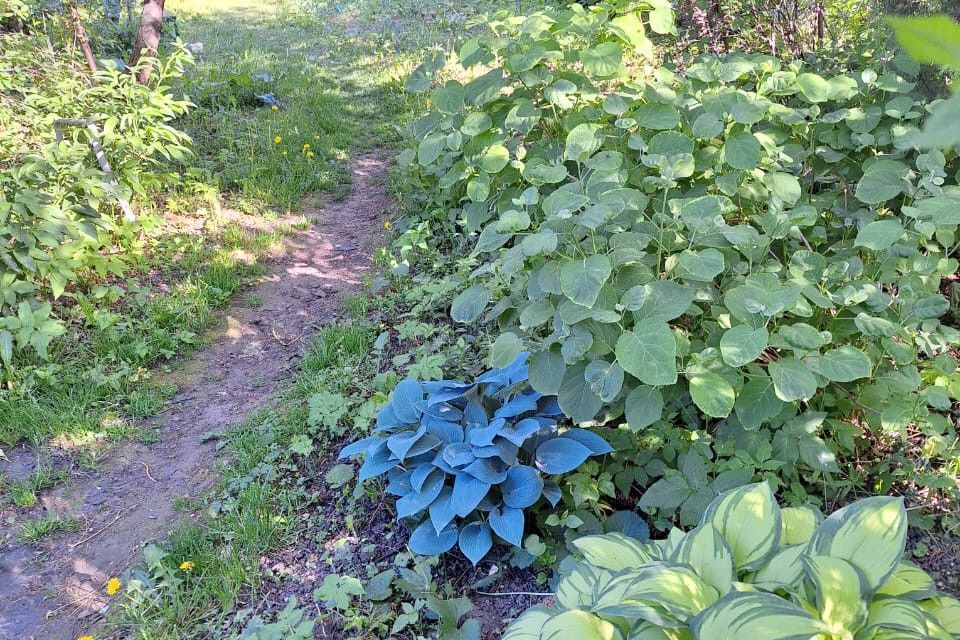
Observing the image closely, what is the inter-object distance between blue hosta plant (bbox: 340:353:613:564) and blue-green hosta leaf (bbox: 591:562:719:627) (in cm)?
83

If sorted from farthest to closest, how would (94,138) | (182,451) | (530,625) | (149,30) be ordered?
1. (149,30)
2. (94,138)
3. (182,451)
4. (530,625)

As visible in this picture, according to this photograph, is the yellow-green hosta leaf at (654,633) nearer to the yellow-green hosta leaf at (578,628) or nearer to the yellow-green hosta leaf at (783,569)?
the yellow-green hosta leaf at (578,628)

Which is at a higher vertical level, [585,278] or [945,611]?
[585,278]

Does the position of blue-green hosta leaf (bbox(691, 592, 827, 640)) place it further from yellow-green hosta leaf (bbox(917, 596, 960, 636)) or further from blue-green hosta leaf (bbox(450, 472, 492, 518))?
blue-green hosta leaf (bbox(450, 472, 492, 518))

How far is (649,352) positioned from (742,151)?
86 centimetres

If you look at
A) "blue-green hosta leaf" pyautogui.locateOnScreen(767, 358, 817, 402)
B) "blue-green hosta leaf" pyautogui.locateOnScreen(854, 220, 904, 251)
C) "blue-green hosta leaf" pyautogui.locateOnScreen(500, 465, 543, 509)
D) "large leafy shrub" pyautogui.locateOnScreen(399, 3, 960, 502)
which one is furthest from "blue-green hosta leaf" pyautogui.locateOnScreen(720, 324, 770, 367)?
"blue-green hosta leaf" pyautogui.locateOnScreen(500, 465, 543, 509)

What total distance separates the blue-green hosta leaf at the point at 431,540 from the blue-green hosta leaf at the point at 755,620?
3.78 feet

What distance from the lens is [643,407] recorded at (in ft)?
6.40

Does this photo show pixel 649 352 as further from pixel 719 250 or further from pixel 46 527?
pixel 46 527

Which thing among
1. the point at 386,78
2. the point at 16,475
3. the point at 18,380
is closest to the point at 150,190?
the point at 18,380

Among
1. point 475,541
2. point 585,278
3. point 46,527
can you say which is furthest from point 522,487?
point 46,527

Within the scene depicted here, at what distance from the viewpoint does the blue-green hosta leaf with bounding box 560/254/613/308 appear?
182 centimetres

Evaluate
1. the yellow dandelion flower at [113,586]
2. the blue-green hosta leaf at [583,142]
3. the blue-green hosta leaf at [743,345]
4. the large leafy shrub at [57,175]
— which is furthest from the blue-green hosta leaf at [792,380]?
the large leafy shrub at [57,175]

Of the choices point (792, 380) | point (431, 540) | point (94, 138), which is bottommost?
point (431, 540)
